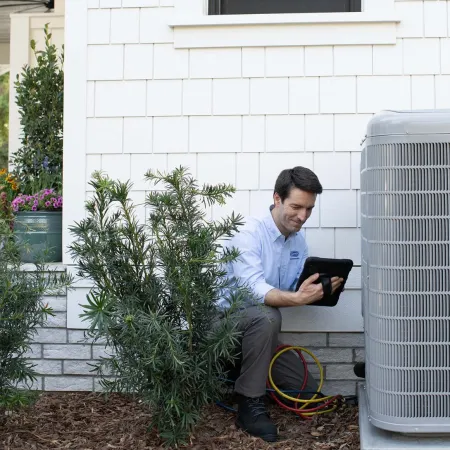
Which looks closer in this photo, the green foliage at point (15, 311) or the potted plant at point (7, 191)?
the green foliage at point (15, 311)

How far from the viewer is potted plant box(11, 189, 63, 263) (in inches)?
148

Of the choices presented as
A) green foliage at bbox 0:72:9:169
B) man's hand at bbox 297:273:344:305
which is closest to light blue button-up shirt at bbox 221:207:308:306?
man's hand at bbox 297:273:344:305

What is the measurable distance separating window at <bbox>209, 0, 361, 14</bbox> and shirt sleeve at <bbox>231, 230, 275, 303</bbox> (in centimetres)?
122

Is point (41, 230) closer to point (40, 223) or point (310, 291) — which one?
point (40, 223)

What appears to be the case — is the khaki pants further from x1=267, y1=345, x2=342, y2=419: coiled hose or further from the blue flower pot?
the blue flower pot

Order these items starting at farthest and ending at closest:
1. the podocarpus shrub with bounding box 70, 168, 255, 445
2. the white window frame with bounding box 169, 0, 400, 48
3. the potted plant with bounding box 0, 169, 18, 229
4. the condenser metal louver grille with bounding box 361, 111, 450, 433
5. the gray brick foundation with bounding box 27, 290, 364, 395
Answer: the potted plant with bounding box 0, 169, 18, 229, the gray brick foundation with bounding box 27, 290, 364, 395, the white window frame with bounding box 169, 0, 400, 48, the podocarpus shrub with bounding box 70, 168, 255, 445, the condenser metal louver grille with bounding box 361, 111, 450, 433

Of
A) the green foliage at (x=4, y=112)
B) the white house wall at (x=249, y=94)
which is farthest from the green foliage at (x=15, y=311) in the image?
the green foliage at (x=4, y=112)

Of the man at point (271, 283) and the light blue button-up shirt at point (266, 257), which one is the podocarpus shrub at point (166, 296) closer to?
the man at point (271, 283)

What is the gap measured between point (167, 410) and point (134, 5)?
6.58 ft

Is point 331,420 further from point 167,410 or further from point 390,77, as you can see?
point 390,77

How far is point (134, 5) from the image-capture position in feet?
12.1

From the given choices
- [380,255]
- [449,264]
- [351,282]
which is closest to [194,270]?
[380,255]

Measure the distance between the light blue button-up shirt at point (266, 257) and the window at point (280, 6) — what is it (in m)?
1.10

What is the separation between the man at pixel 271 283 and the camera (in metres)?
3.04
